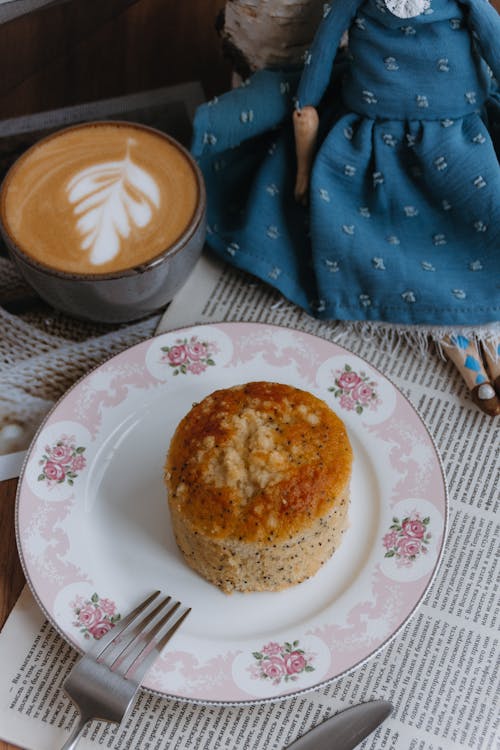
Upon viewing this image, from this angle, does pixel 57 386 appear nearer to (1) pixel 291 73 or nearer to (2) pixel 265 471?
(2) pixel 265 471

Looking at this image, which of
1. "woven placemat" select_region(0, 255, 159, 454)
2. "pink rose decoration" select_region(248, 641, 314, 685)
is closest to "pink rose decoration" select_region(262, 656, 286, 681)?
"pink rose decoration" select_region(248, 641, 314, 685)

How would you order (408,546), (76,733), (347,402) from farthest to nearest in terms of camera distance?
A: (347,402) < (408,546) < (76,733)

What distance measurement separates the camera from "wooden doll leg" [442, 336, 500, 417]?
1062 millimetres

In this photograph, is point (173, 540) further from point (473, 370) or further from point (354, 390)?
point (473, 370)

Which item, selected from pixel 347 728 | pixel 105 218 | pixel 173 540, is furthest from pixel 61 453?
pixel 347 728

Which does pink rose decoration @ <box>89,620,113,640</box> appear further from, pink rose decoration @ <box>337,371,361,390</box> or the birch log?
the birch log

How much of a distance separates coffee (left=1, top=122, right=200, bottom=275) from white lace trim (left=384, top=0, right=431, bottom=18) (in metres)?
0.29

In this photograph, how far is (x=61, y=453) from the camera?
3.24ft

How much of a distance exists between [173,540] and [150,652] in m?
0.14

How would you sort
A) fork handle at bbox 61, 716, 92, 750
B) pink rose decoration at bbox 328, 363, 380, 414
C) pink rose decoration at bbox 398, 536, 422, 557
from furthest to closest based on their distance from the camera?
pink rose decoration at bbox 328, 363, 380, 414
pink rose decoration at bbox 398, 536, 422, 557
fork handle at bbox 61, 716, 92, 750

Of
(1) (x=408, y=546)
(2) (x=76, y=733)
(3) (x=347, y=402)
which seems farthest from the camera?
(3) (x=347, y=402)

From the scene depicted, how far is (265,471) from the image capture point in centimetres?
85

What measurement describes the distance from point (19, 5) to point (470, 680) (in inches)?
36.7

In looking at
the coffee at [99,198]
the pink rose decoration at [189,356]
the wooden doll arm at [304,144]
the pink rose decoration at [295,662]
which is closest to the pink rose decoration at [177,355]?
the pink rose decoration at [189,356]
